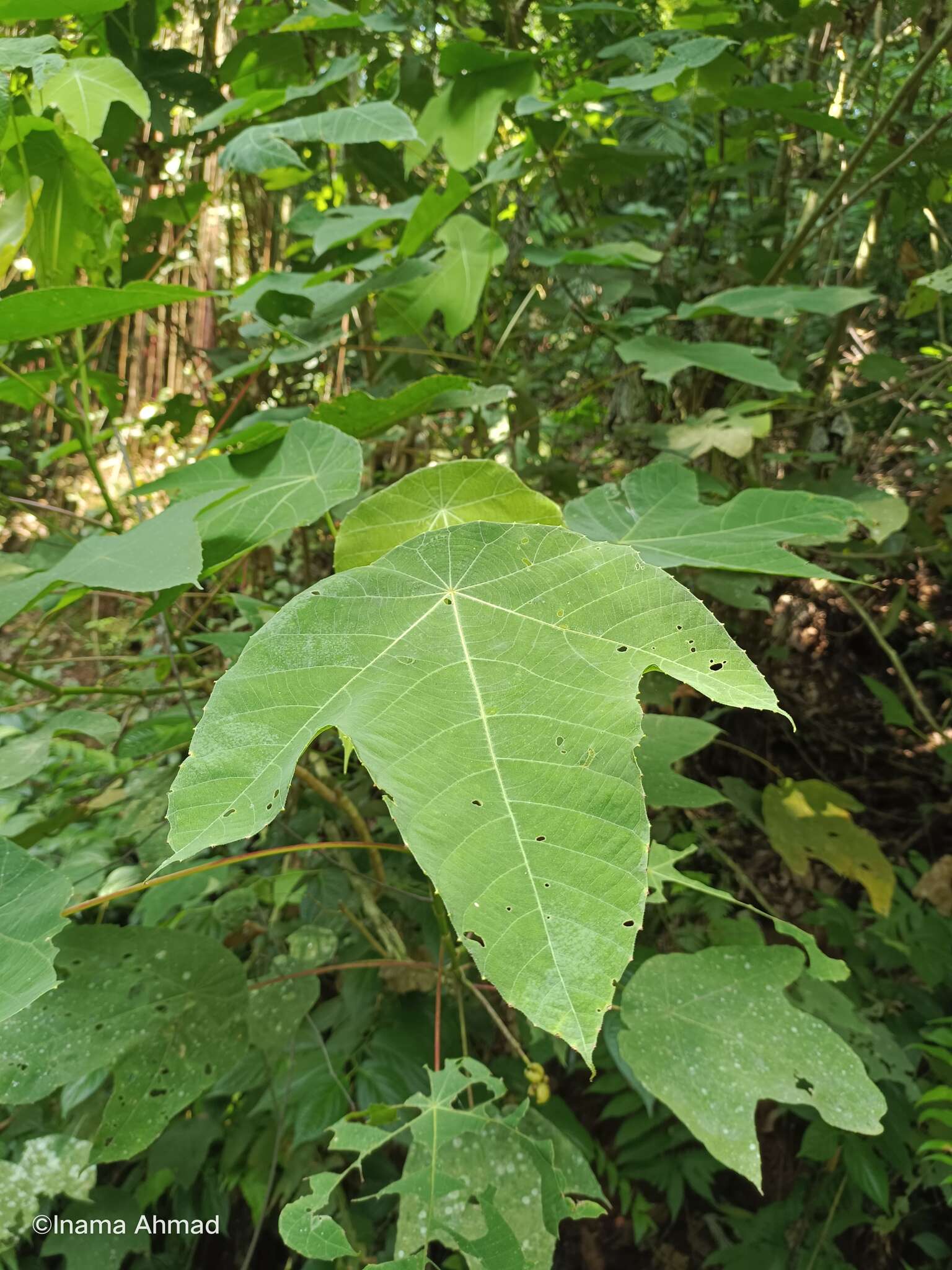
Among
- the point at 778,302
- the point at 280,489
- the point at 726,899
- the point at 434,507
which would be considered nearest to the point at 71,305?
the point at 280,489

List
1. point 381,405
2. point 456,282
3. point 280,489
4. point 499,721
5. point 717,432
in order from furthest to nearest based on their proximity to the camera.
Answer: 1. point 717,432
2. point 456,282
3. point 381,405
4. point 280,489
5. point 499,721

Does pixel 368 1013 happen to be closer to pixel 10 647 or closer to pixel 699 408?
pixel 699 408

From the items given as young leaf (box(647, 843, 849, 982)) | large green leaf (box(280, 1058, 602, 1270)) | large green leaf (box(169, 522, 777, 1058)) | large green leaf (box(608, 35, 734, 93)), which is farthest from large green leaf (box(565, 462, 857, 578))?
large green leaf (box(608, 35, 734, 93))

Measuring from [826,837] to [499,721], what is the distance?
119 centimetres

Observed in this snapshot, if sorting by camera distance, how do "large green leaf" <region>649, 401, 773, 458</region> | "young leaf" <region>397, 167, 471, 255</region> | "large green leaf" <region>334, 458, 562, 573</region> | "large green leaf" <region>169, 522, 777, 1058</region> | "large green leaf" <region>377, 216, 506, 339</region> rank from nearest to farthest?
"large green leaf" <region>169, 522, 777, 1058</region> → "large green leaf" <region>334, 458, 562, 573</region> → "young leaf" <region>397, 167, 471, 255</region> → "large green leaf" <region>377, 216, 506, 339</region> → "large green leaf" <region>649, 401, 773, 458</region>

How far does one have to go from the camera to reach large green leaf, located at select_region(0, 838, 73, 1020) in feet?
1.39

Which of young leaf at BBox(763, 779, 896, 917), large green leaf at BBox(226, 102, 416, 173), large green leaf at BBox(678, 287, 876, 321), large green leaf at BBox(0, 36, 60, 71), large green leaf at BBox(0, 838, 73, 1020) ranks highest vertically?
large green leaf at BBox(0, 36, 60, 71)

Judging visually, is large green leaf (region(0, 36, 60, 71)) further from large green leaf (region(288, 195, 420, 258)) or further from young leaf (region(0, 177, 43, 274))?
large green leaf (region(288, 195, 420, 258))

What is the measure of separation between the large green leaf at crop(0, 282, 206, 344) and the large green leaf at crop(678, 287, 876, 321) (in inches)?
32.8

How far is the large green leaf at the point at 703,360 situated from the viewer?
3.33ft

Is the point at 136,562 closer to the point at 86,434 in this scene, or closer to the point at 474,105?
the point at 86,434

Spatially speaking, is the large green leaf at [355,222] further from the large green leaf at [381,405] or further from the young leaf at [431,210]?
the large green leaf at [381,405]

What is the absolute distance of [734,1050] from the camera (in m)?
0.69

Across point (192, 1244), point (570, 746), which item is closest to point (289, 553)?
point (192, 1244)
